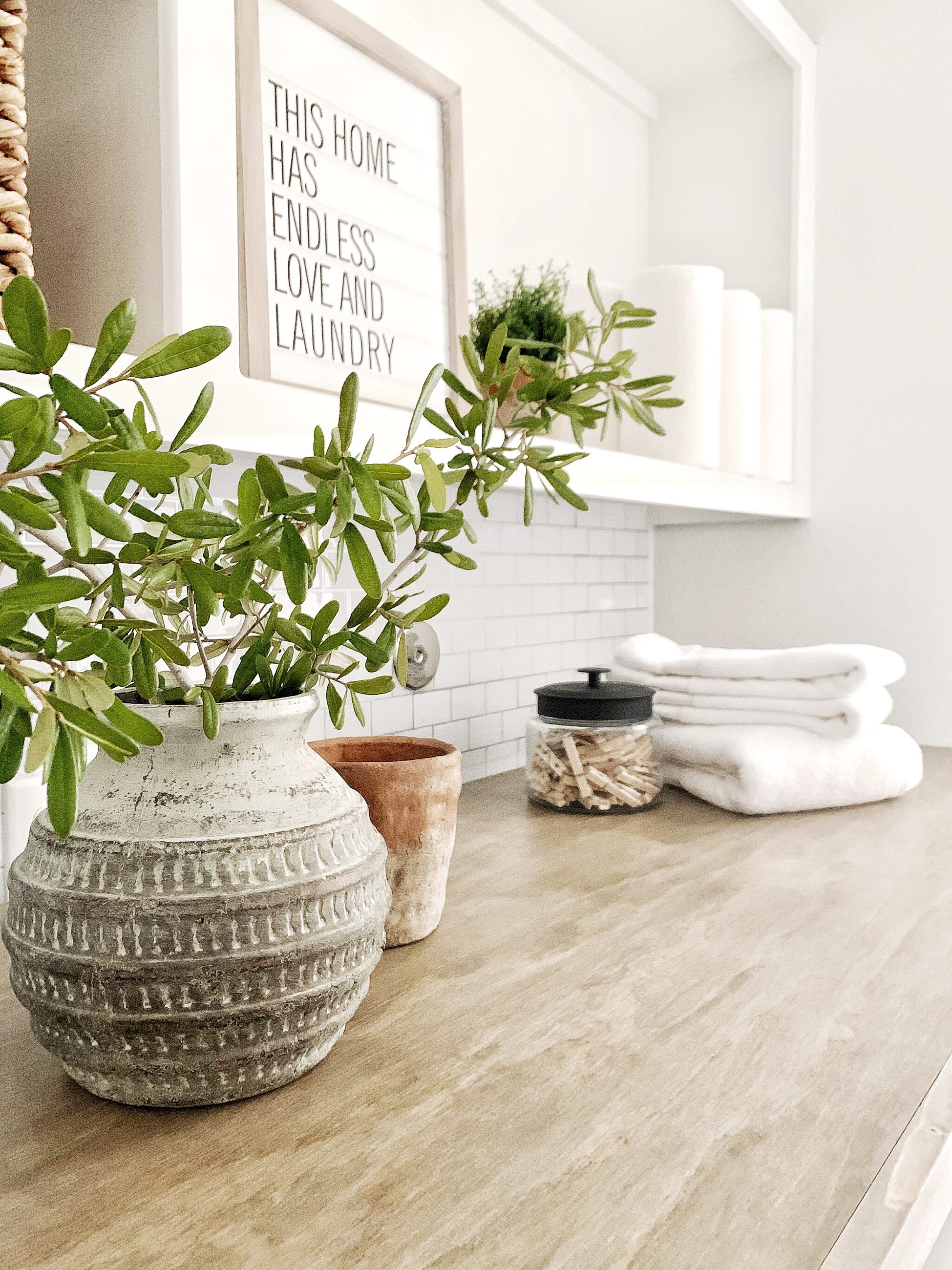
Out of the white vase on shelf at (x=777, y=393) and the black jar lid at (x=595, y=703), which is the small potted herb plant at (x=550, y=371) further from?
the white vase on shelf at (x=777, y=393)

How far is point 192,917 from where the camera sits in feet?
1.68

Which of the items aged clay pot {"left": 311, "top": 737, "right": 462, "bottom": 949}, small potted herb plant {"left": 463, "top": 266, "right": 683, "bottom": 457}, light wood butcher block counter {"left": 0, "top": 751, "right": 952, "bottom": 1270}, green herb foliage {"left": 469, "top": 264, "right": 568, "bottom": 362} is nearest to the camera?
→ light wood butcher block counter {"left": 0, "top": 751, "right": 952, "bottom": 1270}

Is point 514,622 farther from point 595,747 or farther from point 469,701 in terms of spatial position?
point 595,747

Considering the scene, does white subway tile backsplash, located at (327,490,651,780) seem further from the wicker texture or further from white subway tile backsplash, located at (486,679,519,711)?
the wicker texture

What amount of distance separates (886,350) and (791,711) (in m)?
0.73

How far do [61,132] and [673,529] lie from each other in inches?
54.6

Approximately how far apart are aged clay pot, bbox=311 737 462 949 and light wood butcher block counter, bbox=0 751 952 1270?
0.03 meters

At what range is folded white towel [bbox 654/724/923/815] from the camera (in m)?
1.29

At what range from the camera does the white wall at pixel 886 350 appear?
1671mm

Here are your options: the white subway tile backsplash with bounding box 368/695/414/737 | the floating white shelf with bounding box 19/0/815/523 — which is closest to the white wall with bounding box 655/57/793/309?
the floating white shelf with bounding box 19/0/815/523

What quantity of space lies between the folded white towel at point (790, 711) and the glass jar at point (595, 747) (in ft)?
0.42

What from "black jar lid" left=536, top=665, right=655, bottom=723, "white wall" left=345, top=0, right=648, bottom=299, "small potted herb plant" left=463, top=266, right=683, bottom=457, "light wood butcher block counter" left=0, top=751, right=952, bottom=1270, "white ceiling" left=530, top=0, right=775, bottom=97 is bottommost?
"light wood butcher block counter" left=0, top=751, right=952, bottom=1270

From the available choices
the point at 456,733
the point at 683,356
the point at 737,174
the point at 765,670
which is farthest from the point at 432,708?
the point at 737,174

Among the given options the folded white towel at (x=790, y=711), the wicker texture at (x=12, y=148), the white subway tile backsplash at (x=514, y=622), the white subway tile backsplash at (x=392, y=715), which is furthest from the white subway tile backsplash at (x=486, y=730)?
the wicker texture at (x=12, y=148)
